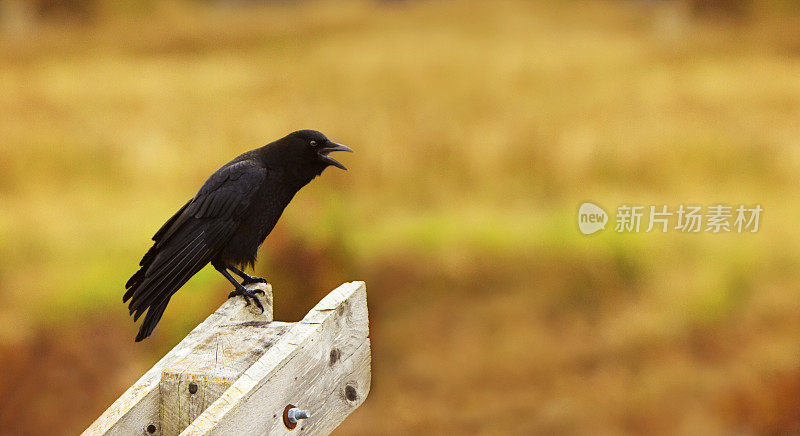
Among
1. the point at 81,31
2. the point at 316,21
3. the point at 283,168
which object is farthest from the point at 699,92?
the point at 81,31

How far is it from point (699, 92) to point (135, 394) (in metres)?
5.89

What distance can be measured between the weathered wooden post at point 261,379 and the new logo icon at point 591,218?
12.5 ft

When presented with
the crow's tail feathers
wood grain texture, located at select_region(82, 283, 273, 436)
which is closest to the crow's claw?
the crow's tail feathers

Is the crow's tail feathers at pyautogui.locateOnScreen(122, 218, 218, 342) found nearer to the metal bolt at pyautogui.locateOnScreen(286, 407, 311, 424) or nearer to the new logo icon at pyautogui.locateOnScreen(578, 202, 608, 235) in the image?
the metal bolt at pyautogui.locateOnScreen(286, 407, 311, 424)

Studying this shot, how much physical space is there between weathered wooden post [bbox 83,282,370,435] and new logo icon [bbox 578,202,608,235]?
3795mm

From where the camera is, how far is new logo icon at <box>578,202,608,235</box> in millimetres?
6066

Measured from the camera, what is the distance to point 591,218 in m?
6.06

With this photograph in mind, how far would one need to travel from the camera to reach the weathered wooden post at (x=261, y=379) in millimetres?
2109

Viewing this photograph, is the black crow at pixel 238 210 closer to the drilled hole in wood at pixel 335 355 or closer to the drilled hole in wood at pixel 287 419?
the drilled hole in wood at pixel 335 355

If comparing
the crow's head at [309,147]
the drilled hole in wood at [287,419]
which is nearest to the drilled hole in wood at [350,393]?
the drilled hole in wood at [287,419]

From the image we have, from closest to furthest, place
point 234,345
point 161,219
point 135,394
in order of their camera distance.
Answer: point 135,394 → point 234,345 → point 161,219

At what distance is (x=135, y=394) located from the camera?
7.52 feet

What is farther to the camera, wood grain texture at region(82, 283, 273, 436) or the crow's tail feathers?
the crow's tail feathers

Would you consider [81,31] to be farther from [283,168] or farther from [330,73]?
[283,168]
